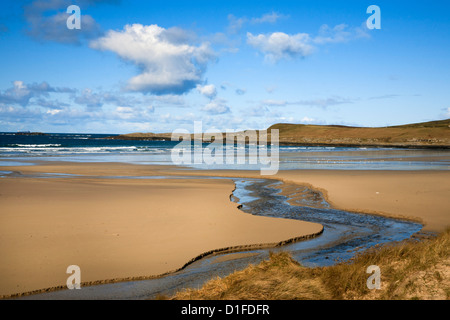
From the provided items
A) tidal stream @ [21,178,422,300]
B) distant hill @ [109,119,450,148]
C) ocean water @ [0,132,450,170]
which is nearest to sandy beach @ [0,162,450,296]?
tidal stream @ [21,178,422,300]

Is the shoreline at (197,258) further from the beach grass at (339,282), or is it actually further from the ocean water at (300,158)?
the ocean water at (300,158)

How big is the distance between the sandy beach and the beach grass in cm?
217

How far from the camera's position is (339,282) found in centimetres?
591

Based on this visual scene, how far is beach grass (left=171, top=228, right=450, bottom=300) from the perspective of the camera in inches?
217

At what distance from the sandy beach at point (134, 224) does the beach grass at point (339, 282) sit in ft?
7.14

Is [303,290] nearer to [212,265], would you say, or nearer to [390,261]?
[390,261]

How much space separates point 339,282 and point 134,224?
684 cm

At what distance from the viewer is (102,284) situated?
690cm

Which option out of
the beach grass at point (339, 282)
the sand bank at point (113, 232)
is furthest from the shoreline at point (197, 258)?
the beach grass at point (339, 282)

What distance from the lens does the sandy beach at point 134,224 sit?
756 centimetres

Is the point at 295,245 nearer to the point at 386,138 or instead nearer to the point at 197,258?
the point at 197,258

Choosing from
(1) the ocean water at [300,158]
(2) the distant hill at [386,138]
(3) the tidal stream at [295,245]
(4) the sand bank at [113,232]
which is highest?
(2) the distant hill at [386,138]

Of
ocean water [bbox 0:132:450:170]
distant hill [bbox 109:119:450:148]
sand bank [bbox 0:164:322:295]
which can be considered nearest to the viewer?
sand bank [bbox 0:164:322:295]

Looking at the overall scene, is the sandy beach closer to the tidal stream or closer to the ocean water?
the tidal stream
